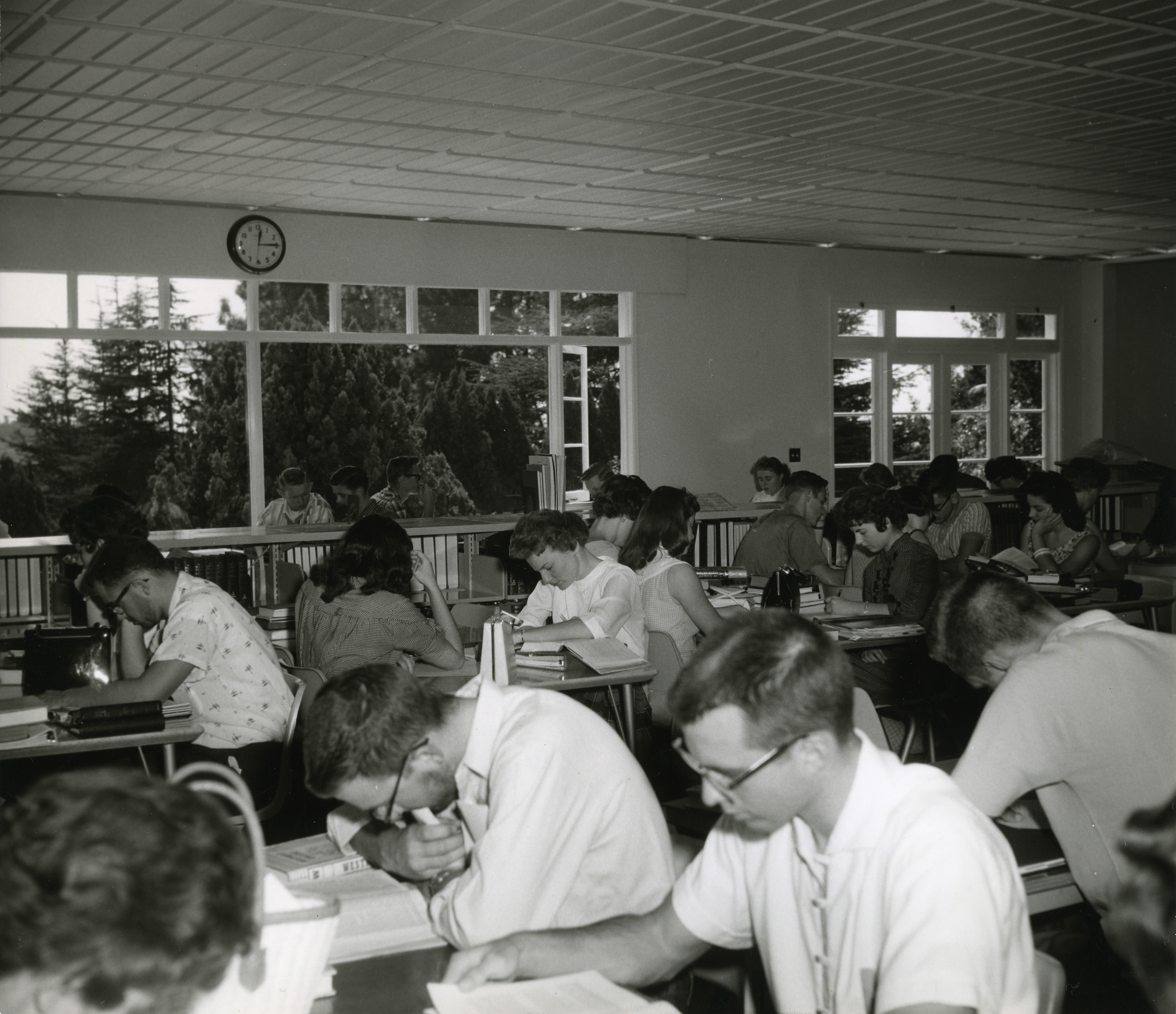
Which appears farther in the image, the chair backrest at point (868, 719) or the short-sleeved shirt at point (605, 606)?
the short-sleeved shirt at point (605, 606)

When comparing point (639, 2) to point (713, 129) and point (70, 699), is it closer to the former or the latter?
point (713, 129)

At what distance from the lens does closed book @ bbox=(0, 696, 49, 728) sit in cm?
390

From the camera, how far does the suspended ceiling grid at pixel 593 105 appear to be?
18.2 ft

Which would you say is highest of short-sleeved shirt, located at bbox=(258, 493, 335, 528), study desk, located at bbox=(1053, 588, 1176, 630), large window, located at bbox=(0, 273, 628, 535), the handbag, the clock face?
the clock face

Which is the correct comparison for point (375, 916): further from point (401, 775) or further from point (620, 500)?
point (620, 500)

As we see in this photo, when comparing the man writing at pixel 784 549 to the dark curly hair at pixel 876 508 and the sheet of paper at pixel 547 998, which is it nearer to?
the dark curly hair at pixel 876 508

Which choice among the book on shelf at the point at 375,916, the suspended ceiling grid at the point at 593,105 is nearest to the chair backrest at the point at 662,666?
the book on shelf at the point at 375,916

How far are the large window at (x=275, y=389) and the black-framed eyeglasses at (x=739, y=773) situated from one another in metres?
9.24

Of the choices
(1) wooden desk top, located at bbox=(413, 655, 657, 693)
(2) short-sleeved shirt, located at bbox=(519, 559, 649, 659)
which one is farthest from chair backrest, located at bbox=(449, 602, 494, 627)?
(1) wooden desk top, located at bbox=(413, 655, 657, 693)

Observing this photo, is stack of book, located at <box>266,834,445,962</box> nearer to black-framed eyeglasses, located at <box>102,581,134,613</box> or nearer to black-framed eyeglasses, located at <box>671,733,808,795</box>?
black-framed eyeglasses, located at <box>671,733,808,795</box>

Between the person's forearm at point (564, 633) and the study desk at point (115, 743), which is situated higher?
the person's forearm at point (564, 633)

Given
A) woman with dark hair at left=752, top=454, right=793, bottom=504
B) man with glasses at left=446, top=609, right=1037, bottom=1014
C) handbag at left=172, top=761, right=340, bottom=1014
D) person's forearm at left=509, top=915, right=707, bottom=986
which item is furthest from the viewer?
woman with dark hair at left=752, top=454, right=793, bottom=504

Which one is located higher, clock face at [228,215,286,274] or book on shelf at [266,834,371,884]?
clock face at [228,215,286,274]

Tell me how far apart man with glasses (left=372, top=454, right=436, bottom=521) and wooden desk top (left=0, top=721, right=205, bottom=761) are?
5862 millimetres
